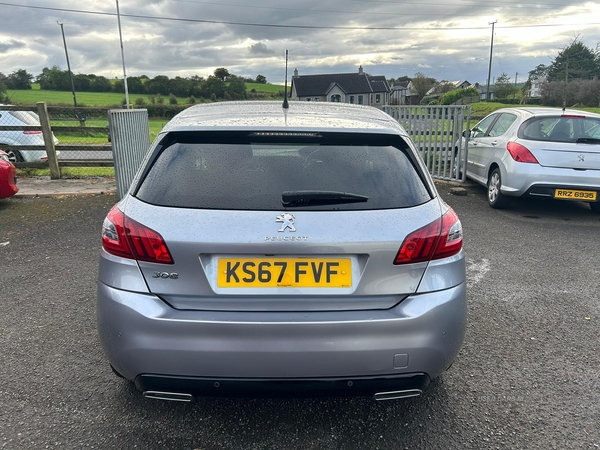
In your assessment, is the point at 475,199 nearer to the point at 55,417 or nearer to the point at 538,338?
the point at 538,338

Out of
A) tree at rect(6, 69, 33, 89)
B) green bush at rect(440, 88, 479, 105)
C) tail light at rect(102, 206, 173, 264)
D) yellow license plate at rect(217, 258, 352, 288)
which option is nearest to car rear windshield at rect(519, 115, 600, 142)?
yellow license plate at rect(217, 258, 352, 288)

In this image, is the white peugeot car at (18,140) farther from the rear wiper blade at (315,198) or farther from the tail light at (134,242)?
the rear wiper blade at (315,198)

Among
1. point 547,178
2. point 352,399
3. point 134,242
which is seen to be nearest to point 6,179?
point 134,242

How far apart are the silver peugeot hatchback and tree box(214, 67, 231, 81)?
5434cm

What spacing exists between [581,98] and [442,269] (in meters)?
39.7

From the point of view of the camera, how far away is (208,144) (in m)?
2.37

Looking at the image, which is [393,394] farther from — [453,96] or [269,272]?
[453,96]

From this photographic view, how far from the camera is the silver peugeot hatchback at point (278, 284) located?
2.03 m

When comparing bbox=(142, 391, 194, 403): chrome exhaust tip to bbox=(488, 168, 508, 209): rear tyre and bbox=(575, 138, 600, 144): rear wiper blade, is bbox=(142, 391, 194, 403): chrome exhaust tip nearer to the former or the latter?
bbox=(488, 168, 508, 209): rear tyre

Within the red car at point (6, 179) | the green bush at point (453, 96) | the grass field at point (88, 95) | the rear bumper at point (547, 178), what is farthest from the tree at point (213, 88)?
the rear bumper at point (547, 178)

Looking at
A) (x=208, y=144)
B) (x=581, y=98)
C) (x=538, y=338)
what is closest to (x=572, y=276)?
(x=538, y=338)

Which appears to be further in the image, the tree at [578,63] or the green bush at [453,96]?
the tree at [578,63]

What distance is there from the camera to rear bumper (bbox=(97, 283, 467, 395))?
6.64 ft

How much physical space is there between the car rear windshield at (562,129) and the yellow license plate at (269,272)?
6454mm
